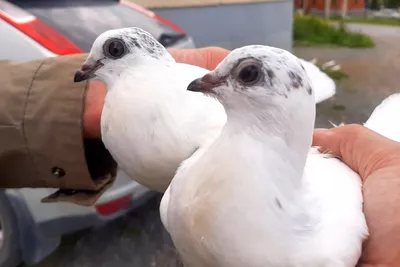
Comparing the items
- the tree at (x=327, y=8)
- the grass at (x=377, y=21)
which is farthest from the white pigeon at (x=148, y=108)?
the tree at (x=327, y=8)

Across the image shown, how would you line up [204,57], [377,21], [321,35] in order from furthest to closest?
1. [321,35]
2. [377,21]
3. [204,57]

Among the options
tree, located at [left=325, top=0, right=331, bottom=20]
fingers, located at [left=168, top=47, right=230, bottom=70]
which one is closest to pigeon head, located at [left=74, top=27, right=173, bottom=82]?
fingers, located at [left=168, top=47, right=230, bottom=70]

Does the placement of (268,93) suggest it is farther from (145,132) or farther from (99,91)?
(99,91)

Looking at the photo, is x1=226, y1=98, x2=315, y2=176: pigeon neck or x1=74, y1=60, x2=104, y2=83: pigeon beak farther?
x1=74, y1=60, x2=104, y2=83: pigeon beak

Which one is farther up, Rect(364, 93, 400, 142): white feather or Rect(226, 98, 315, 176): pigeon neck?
Rect(226, 98, 315, 176): pigeon neck

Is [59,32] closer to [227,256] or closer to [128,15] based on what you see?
[128,15]

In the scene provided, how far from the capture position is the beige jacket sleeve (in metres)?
0.87

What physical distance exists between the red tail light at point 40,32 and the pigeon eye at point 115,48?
0.57 m

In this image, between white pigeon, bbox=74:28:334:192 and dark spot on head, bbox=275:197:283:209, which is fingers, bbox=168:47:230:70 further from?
dark spot on head, bbox=275:197:283:209

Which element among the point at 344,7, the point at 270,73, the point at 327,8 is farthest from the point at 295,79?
the point at 327,8

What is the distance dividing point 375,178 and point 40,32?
93cm

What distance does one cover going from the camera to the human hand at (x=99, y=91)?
884mm

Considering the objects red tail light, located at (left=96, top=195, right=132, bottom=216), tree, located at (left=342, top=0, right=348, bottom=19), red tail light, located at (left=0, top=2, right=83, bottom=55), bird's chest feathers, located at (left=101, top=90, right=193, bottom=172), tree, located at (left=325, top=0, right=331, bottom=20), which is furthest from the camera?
tree, located at (left=325, top=0, right=331, bottom=20)

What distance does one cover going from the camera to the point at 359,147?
719 mm
